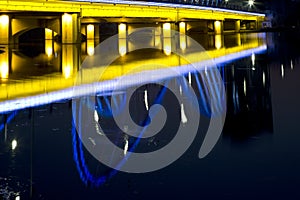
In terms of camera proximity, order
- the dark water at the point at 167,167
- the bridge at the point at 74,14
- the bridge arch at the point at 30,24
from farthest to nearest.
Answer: the bridge arch at the point at 30,24 → the bridge at the point at 74,14 → the dark water at the point at 167,167

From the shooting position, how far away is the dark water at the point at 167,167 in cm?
406

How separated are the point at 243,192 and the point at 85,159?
2.05 metres

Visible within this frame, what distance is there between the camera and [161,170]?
4.74m

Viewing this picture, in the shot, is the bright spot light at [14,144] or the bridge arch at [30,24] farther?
the bridge arch at [30,24]

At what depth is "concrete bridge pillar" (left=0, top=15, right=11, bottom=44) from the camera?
34406 millimetres

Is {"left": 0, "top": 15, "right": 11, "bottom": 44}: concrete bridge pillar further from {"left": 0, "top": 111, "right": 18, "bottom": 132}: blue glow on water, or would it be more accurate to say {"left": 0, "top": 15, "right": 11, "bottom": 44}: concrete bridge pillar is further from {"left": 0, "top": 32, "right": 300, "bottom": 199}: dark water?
{"left": 0, "top": 111, "right": 18, "bottom": 132}: blue glow on water

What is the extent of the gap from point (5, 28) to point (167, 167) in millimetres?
33797

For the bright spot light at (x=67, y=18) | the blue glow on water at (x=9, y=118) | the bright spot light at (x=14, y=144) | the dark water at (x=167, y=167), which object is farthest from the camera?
the bright spot light at (x=67, y=18)

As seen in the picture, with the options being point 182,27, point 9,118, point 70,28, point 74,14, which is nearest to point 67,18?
point 74,14

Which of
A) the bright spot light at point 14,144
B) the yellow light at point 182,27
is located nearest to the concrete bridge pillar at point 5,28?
the yellow light at point 182,27

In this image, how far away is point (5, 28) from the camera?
117 ft

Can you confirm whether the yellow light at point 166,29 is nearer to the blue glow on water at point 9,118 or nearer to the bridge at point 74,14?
the bridge at point 74,14

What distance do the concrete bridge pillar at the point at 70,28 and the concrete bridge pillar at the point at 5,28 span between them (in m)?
4.34

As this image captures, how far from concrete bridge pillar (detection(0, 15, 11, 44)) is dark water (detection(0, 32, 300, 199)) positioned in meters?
27.7
